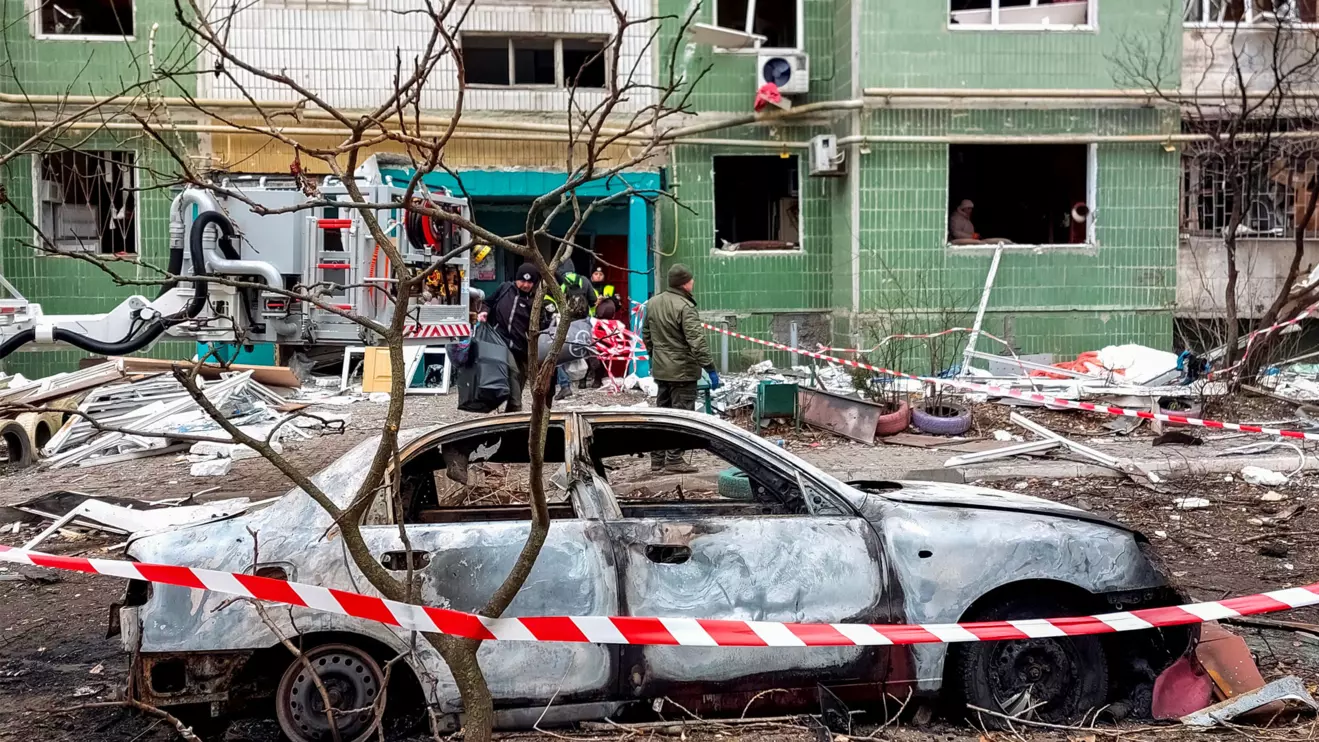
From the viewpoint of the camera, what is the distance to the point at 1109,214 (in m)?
16.3

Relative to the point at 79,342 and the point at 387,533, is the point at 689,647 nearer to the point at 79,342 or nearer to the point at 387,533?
the point at 387,533

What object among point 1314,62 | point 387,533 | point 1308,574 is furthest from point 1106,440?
point 387,533

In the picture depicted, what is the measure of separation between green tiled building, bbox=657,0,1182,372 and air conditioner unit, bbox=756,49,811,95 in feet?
1.41

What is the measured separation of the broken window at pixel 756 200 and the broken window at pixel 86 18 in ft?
29.9

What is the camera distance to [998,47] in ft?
52.4

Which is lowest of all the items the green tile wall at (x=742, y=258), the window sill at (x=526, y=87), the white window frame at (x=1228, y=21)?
the green tile wall at (x=742, y=258)

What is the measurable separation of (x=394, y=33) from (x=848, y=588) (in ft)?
46.2

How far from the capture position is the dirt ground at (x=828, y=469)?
4398 mm

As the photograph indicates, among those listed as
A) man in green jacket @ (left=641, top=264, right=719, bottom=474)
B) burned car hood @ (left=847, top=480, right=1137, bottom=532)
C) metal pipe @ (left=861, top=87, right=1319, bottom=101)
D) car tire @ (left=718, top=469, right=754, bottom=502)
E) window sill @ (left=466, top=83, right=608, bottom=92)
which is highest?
window sill @ (left=466, top=83, right=608, bottom=92)

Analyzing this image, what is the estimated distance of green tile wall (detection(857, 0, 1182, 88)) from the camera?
15805 mm

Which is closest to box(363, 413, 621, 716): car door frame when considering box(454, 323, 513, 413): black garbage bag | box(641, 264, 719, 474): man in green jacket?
box(454, 323, 513, 413): black garbage bag

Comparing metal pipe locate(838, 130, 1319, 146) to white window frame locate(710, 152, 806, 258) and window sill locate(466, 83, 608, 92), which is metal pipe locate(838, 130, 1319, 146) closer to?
white window frame locate(710, 152, 806, 258)

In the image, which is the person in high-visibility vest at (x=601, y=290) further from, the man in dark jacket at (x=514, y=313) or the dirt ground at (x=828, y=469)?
the man in dark jacket at (x=514, y=313)

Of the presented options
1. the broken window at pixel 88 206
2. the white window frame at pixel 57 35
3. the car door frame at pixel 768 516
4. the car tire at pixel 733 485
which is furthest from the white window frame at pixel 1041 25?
the car door frame at pixel 768 516
